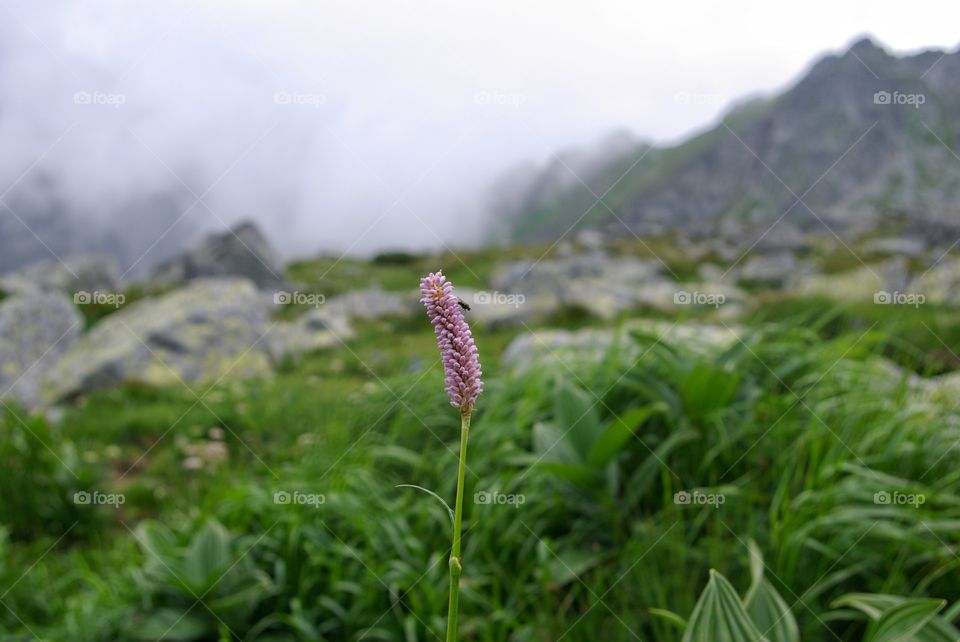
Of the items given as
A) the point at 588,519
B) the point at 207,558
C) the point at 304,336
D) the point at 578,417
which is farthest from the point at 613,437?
the point at 304,336

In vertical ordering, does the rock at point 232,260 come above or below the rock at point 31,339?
above

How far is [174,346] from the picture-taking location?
11.6 metres

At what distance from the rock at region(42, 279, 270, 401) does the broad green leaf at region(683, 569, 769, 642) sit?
29.5 feet

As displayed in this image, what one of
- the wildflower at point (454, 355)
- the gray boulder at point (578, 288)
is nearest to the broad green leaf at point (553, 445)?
the wildflower at point (454, 355)

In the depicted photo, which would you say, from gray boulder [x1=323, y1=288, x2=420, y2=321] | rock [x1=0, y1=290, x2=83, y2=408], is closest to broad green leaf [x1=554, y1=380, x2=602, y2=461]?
rock [x1=0, y1=290, x2=83, y2=408]

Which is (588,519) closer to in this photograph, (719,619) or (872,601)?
(872,601)

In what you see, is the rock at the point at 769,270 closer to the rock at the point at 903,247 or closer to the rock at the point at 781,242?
the rock at the point at 903,247

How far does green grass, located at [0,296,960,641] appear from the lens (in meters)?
3.21

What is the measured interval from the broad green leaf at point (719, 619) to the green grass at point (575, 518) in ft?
4.20

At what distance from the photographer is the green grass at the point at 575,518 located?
3205 mm

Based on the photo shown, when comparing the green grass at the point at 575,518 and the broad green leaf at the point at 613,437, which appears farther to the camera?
the broad green leaf at the point at 613,437

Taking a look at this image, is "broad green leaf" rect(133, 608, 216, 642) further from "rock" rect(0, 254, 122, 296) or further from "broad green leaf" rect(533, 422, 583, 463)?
"rock" rect(0, 254, 122, 296)

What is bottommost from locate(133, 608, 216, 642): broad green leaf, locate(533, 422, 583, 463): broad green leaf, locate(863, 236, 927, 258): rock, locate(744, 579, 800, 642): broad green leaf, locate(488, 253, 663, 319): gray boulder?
locate(133, 608, 216, 642): broad green leaf

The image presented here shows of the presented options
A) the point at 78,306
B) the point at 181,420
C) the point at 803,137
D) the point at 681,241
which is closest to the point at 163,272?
the point at 78,306
